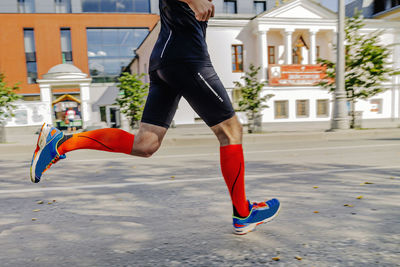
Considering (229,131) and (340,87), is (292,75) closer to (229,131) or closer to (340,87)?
(340,87)

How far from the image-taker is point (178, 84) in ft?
6.40

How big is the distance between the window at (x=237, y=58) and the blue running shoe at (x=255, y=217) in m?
21.4

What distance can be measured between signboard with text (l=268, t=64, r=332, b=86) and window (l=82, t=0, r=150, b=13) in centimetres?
1779

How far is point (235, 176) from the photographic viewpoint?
80.4 inches

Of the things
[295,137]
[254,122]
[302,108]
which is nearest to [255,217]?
[295,137]

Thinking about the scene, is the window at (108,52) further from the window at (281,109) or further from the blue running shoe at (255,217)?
the blue running shoe at (255,217)

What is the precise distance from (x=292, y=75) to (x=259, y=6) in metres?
16.5

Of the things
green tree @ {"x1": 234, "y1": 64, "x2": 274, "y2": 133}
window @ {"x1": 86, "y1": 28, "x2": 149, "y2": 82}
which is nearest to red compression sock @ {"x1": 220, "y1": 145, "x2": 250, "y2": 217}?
green tree @ {"x1": 234, "y1": 64, "x2": 274, "y2": 133}

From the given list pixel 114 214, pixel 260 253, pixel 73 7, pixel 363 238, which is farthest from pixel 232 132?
pixel 73 7

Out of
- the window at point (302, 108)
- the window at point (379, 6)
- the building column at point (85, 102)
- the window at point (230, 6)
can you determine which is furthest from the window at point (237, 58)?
the window at point (379, 6)

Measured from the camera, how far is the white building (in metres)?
22.4

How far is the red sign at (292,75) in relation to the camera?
75.3ft

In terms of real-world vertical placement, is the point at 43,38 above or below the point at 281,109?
above

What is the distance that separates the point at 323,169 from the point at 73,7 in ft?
112
